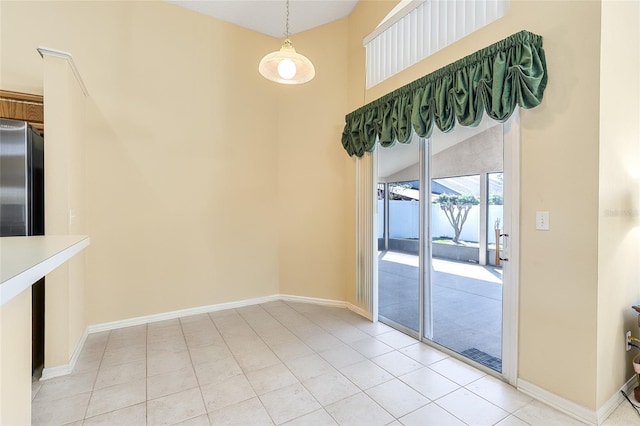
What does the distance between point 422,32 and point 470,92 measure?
1065mm

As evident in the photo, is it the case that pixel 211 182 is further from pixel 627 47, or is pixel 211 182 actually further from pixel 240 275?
pixel 627 47

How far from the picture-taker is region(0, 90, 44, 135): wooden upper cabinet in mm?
2588

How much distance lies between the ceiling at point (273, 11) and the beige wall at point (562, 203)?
92.9 inches

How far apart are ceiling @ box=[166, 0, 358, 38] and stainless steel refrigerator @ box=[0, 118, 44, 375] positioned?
2.37 m

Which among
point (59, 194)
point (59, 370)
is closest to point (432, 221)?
point (59, 194)

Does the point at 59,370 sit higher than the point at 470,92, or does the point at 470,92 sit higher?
the point at 470,92

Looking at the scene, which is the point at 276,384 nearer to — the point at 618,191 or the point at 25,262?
the point at 25,262

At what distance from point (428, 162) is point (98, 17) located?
3.88 meters

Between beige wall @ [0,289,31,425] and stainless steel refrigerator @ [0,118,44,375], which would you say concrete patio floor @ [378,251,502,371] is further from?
stainless steel refrigerator @ [0,118,44,375]

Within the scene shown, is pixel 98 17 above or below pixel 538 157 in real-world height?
above

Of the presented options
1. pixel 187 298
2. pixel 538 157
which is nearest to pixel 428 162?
pixel 538 157

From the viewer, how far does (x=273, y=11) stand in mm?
3787

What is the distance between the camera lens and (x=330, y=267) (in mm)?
4137

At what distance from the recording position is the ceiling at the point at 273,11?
3.64 meters
